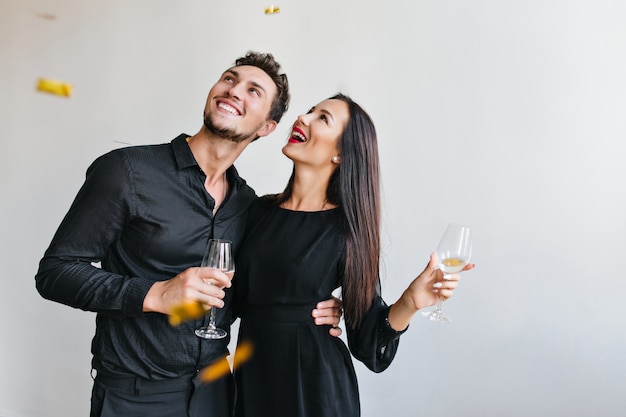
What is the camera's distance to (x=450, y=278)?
163cm

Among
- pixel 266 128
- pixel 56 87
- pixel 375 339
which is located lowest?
pixel 375 339

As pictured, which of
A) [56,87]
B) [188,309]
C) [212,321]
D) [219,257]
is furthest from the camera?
[56,87]

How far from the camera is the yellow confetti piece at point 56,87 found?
10.8 feet

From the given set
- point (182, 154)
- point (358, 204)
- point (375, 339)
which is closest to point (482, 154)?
point (358, 204)

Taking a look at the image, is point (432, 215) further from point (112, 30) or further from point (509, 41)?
point (112, 30)

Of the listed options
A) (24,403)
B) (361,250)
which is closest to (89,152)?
(24,403)

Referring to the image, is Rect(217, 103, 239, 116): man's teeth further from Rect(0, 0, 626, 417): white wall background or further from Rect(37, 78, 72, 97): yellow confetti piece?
Rect(37, 78, 72, 97): yellow confetti piece

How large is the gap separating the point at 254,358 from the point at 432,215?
1117mm

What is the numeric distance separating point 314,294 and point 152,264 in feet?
1.57

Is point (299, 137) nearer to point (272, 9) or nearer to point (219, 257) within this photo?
point (219, 257)

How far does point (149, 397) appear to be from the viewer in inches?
67.2

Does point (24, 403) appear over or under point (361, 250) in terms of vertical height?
under

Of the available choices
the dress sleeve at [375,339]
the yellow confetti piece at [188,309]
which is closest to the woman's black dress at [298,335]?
the dress sleeve at [375,339]

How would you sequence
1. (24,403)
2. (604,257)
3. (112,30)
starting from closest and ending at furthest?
(604,257) < (112,30) < (24,403)
